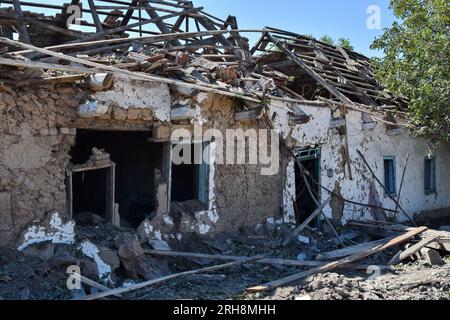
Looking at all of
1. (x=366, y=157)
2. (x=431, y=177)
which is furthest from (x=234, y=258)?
(x=431, y=177)

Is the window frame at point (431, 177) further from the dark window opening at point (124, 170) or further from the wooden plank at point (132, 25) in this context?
the dark window opening at point (124, 170)

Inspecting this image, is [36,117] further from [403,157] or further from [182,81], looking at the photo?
[403,157]

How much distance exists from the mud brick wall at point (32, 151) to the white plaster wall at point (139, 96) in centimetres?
41

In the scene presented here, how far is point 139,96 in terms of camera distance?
301 inches

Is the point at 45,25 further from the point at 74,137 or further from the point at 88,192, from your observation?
the point at 74,137

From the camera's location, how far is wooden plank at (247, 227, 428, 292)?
6.70 metres

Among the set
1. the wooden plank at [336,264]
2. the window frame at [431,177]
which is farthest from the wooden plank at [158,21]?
the window frame at [431,177]

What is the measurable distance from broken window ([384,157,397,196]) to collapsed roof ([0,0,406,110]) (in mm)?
1422

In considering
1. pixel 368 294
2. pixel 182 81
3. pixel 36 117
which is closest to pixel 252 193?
pixel 182 81

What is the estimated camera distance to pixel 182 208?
27.5 ft

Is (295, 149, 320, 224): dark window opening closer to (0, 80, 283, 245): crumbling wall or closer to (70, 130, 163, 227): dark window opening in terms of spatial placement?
(0, 80, 283, 245): crumbling wall

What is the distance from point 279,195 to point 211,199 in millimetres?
1683

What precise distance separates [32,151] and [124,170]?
3.48 metres
